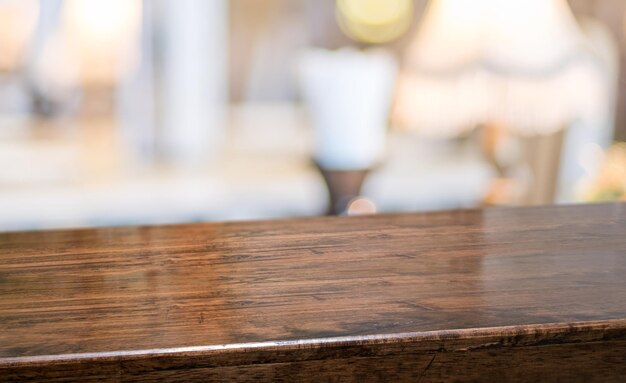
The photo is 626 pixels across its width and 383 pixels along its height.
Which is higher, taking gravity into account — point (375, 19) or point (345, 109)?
point (375, 19)

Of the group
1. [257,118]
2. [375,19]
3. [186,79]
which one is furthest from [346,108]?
[375,19]

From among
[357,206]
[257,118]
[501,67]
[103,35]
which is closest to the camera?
[357,206]

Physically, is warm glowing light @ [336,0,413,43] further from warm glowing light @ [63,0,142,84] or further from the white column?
warm glowing light @ [63,0,142,84]

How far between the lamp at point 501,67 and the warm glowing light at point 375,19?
2.44 meters

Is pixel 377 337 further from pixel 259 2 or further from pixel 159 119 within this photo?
pixel 259 2

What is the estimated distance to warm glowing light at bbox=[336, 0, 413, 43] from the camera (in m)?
5.27

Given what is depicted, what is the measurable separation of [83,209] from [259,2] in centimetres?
213

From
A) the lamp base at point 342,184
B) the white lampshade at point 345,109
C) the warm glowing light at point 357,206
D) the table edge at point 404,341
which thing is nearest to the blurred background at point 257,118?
the white lampshade at point 345,109

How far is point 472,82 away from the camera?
2.75 meters

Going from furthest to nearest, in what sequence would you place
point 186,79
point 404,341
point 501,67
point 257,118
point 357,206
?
point 257,118
point 186,79
point 501,67
point 357,206
point 404,341

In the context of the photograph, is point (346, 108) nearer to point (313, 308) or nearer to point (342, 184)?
point (342, 184)

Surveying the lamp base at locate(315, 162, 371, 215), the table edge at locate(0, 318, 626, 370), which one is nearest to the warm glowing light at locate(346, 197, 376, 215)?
the lamp base at locate(315, 162, 371, 215)

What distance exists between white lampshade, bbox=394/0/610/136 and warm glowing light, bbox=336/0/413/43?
8.00ft

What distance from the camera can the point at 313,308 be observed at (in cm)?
65
